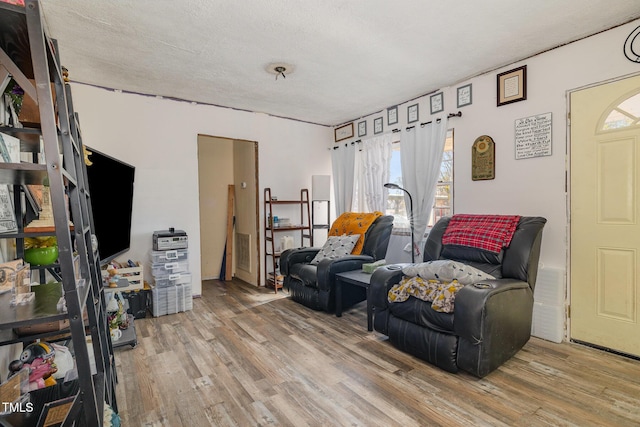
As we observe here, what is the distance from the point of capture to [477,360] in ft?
6.36

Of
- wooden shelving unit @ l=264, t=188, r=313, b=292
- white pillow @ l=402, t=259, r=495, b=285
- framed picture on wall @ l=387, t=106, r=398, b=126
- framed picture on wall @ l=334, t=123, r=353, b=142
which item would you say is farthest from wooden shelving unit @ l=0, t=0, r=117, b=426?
framed picture on wall @ l=334, t=123, r=353, b=142

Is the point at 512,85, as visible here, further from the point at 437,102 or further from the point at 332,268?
the point at 332,268

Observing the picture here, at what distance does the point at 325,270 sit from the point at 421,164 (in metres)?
1.59

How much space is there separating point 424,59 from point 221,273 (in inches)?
159

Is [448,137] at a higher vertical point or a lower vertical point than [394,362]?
higher

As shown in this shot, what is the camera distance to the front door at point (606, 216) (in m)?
2.24

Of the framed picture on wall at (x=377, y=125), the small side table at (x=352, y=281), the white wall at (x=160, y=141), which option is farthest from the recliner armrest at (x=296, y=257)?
the framed picture on wall at (x=377, y=125)

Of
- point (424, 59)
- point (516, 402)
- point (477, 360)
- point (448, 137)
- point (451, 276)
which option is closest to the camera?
point (516, 402)

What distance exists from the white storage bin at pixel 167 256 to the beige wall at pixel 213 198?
1.47 metres

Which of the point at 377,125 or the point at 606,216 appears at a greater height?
the point at 377,125

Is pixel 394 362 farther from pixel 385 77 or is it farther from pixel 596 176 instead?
pixel 385 77

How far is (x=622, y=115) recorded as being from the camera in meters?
2.27

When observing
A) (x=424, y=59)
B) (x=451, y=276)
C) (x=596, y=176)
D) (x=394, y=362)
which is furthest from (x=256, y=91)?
(x=596, y=176)

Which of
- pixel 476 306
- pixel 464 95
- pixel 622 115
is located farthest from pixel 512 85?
pixel 476 306
